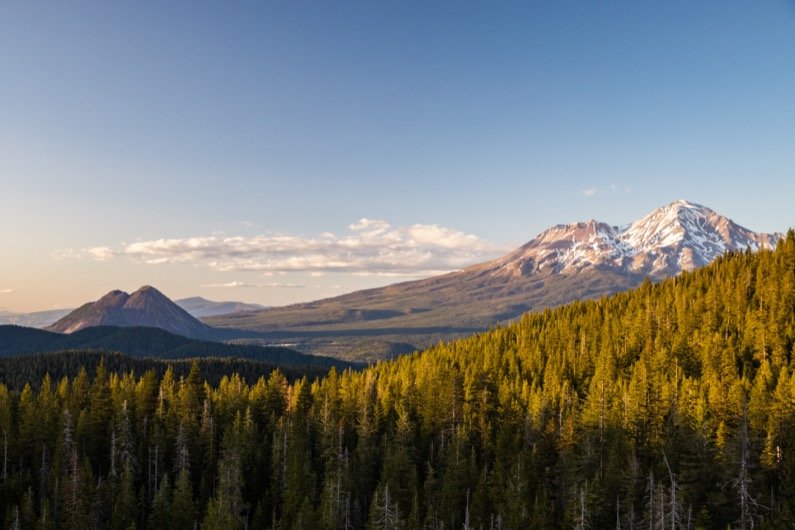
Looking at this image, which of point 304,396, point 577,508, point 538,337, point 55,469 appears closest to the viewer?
point 577,508

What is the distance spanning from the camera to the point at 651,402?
90.6m

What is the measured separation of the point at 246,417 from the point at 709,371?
76.1 m

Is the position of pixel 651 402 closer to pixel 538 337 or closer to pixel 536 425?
pixel 536 425

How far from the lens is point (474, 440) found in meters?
104

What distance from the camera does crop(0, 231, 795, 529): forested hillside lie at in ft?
244

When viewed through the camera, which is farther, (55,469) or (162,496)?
(55,469)

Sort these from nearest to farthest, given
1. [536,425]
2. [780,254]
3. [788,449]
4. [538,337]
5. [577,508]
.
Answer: [577,508] < [788,449] < [536,425] < [780,254] < [538,337]

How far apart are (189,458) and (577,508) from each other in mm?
62576

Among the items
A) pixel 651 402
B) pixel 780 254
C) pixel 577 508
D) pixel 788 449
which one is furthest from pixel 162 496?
pixel 780 254

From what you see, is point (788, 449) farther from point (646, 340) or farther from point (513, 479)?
point (646, 340)

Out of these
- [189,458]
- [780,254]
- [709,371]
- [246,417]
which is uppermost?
[780,254]

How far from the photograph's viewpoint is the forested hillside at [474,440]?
244ft

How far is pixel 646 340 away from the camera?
121375 mm

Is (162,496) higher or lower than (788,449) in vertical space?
lower
